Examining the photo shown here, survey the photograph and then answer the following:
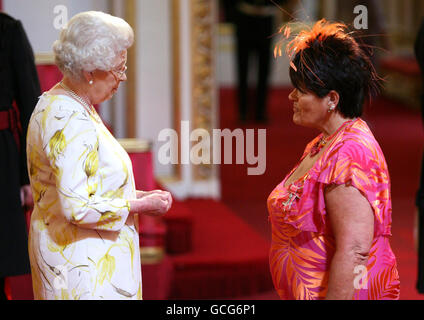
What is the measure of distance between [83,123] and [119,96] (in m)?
4.05

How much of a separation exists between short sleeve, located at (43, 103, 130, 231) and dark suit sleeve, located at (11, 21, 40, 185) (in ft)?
3.54

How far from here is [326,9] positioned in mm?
13773

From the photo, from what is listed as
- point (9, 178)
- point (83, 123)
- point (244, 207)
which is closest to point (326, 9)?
point (244, 207)

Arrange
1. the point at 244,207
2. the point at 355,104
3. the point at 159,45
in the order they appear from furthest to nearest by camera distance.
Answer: the point at 244,207 < the point at 159,45 < the point at 355,104

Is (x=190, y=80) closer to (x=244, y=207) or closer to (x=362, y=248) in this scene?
→ (x=244, y=207)

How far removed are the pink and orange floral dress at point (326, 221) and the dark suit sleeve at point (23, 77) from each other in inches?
52.0

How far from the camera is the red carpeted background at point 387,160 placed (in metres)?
5.90

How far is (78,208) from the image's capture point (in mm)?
2279

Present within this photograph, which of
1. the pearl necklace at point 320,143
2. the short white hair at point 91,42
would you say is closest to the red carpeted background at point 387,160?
the pearl necklace at point 320,143

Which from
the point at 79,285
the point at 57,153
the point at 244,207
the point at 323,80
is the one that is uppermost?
the point at 323,80

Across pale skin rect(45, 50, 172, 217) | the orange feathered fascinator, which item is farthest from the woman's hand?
the orange feathered fascinator

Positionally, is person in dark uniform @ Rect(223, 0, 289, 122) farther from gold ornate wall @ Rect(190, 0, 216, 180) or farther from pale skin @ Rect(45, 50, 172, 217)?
pale skin @ Rect(45, 50, 172, 217)

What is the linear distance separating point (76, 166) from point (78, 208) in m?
0.12

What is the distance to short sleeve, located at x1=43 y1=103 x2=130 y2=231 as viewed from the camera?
2.27 meters
